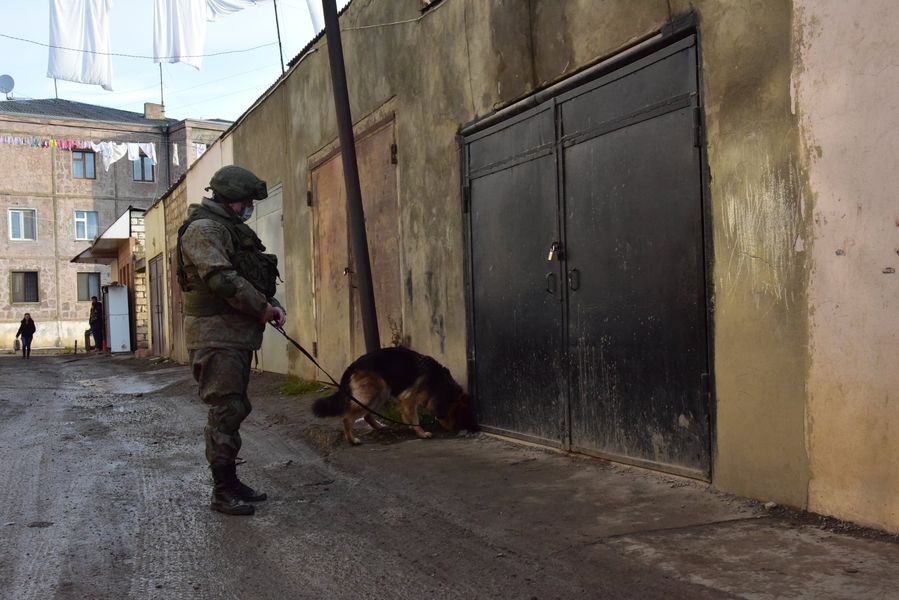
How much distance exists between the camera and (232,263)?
4.51m

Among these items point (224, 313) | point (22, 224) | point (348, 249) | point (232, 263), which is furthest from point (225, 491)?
point (22, 224)

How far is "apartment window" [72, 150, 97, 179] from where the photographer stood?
A: 124ft

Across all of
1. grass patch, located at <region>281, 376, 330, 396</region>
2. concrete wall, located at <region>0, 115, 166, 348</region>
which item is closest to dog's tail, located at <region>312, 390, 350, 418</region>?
grass patch, located at <region>281, 376, 330, 396</region>

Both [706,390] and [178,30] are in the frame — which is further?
[178,30]

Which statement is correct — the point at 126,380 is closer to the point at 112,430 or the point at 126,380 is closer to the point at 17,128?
the point at 112,430

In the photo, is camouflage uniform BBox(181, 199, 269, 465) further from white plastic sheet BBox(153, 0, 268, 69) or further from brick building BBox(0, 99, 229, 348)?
brick building BBox(0, 99, 229, 348)

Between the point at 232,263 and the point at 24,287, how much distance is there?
122 feet

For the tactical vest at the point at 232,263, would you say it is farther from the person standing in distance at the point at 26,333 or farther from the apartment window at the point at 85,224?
the apartment window at the point at 85,224

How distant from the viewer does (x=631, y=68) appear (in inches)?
183

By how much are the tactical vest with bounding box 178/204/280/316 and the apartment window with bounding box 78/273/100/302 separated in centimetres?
3701

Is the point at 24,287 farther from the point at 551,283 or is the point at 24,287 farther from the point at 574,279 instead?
the point at 574,279

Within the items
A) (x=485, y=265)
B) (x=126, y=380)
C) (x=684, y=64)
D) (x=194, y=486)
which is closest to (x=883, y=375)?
(x=684, y=64)

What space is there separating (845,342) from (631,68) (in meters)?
2.08

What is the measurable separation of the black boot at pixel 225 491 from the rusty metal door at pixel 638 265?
2225 mm
